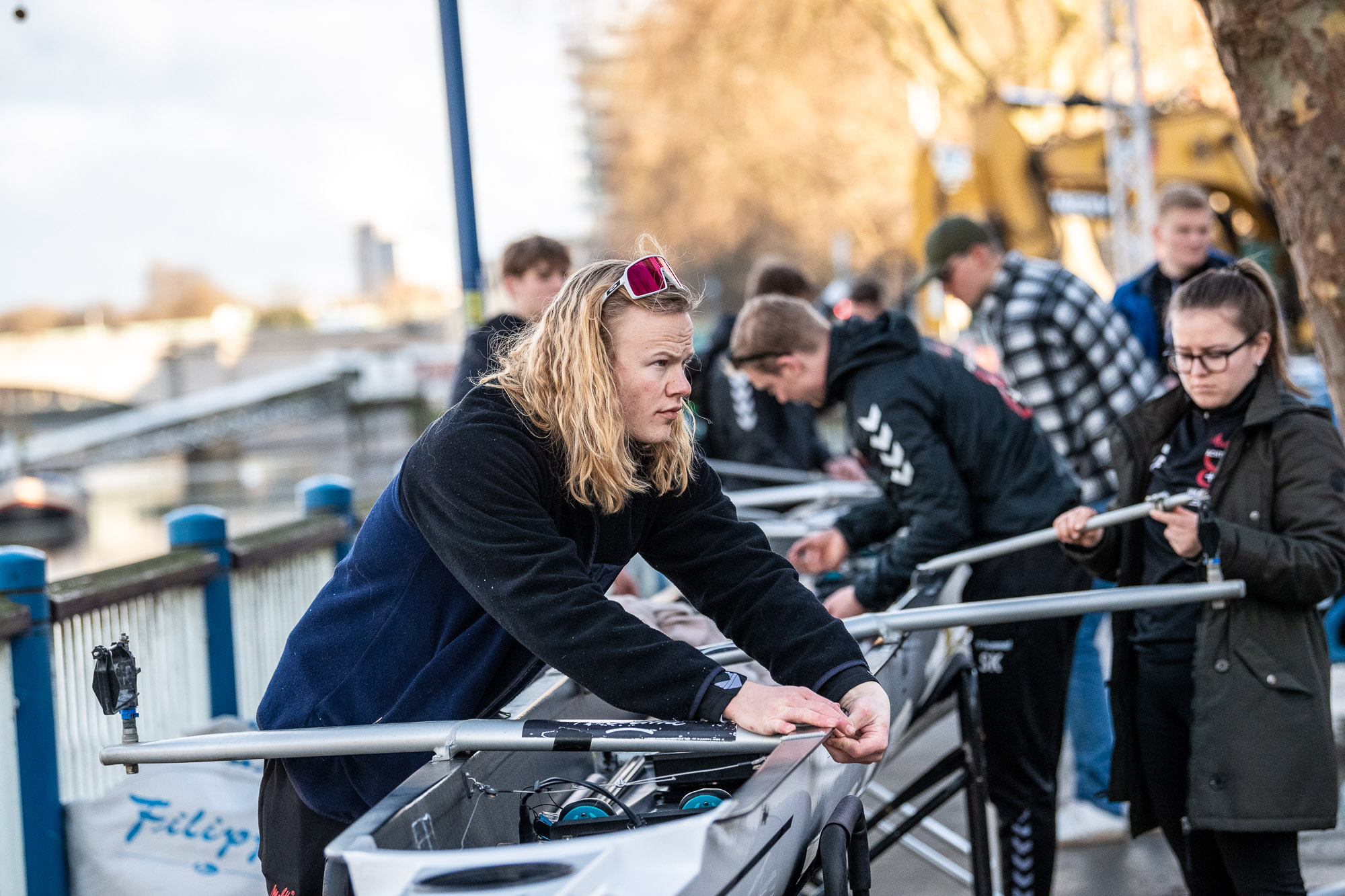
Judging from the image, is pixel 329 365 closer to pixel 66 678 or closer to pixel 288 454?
pixel 288 454

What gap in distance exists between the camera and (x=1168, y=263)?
235 inches

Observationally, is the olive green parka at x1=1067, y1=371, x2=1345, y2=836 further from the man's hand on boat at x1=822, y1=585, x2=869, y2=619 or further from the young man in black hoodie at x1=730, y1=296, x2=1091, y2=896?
the man's hand on boat at x1=822, y1=585, x2=869, y2=619

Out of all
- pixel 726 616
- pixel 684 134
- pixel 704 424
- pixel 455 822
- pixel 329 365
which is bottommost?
pixel 455 822

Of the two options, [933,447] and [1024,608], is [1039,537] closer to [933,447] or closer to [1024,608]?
[933,447]

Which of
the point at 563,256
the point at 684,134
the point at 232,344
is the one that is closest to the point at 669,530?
the point at 563,256

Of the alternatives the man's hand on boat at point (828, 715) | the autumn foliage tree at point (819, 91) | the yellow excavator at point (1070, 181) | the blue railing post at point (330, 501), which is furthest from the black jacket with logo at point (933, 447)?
the autumn foliage tree at point (819, 91)

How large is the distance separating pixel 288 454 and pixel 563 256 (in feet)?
150

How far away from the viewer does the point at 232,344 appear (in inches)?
2235

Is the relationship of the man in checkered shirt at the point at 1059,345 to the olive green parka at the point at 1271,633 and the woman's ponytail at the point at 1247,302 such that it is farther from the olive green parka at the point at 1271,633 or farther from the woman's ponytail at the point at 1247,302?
the olive green parka at the point at 1271,633

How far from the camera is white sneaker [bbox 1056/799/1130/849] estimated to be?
5.14m

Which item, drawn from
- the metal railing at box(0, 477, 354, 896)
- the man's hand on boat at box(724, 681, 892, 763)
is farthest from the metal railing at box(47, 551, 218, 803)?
the man's hand on boat at box(724, 681, 892, 763)

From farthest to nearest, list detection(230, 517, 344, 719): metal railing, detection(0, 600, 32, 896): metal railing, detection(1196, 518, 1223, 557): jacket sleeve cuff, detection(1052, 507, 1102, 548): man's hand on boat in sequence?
detection(230, 517, 344, 719): metal railing → detection(0, 600, 32, 896): metal railing → detection(1052, 507, 1102, 548): man's hand on boat → detection(1196, 518, 1223, 557): jacket sleeve cuff

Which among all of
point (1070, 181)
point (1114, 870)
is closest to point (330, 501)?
point (1114, 870)

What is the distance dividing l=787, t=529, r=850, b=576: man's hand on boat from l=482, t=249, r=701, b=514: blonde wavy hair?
1875 millimetres
